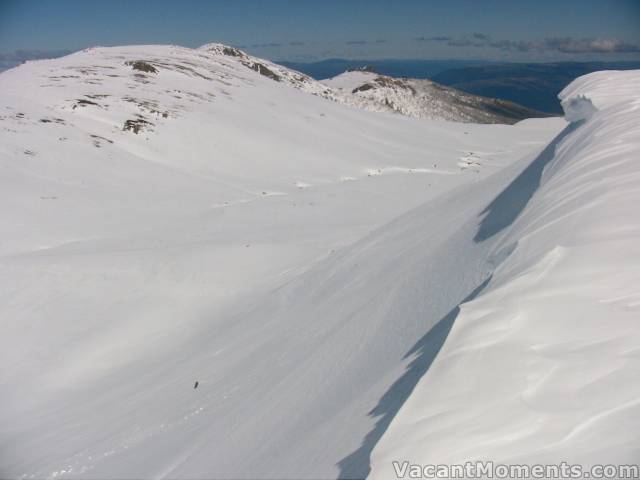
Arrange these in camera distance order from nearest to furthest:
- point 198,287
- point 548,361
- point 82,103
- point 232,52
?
1. point 548,361
2. point 198,287
3. point 82,103
4. point 232,52

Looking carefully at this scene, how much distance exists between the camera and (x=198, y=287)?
408 inches

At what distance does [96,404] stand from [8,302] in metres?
3.27

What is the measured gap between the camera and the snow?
111 inches

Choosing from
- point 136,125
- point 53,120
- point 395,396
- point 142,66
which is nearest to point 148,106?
point 136,125

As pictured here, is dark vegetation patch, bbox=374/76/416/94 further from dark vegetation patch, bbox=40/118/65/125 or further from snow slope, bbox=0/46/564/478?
dark vegetation patch, bbox=40/118/65/125

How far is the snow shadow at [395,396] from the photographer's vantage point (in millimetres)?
3166

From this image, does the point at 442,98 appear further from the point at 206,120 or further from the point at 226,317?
the point at 226,317

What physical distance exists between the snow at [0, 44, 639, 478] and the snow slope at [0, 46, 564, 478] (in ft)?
0.15

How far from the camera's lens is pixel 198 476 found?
463 cm

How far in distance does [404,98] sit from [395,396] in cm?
7646

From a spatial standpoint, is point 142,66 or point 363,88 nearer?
point 142,66

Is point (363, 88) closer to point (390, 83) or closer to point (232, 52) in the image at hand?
point (390, 83)

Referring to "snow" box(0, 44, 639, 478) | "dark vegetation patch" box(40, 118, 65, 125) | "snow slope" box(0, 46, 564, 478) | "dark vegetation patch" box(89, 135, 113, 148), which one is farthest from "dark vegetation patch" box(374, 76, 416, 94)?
"dark vegetation patch" box(40, 118, 65, 125)

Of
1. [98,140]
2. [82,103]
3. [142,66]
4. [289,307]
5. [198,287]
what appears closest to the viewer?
[289,307]
